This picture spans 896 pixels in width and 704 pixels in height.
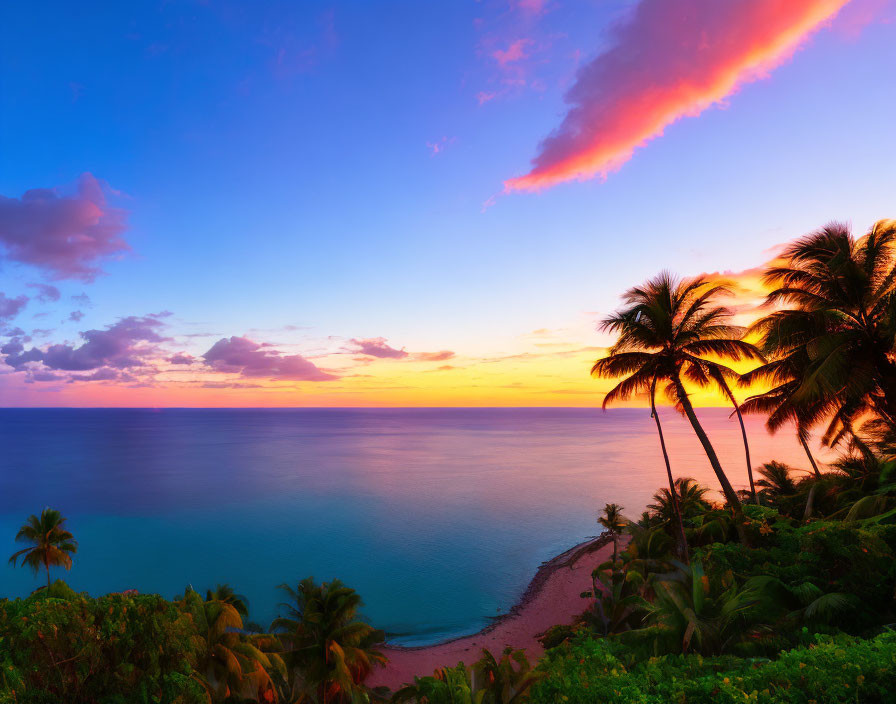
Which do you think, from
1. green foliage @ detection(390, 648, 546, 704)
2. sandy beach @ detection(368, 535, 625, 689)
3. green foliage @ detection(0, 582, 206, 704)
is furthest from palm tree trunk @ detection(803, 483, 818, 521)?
green foliage @ detection(0, 582, 206, 704)

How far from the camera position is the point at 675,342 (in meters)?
19.9

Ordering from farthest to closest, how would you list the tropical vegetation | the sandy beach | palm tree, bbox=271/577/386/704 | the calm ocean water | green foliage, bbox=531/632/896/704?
the calm ocean water → the sandy beach → palm tree, bbox=271/577/386/704 → the tropical vegetation → green foliage, bbox=531/632/896/704

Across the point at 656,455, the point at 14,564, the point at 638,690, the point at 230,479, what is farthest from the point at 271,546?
the point at 656,455

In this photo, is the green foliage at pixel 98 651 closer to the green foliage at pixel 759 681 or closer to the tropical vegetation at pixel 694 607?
the tropical vegetation at pixel 694 607

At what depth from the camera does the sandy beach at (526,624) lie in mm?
25641

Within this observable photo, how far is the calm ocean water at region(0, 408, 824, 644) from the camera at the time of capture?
129 ft

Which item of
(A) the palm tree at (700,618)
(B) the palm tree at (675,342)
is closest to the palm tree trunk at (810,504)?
(B) the palm tree at (675,342)

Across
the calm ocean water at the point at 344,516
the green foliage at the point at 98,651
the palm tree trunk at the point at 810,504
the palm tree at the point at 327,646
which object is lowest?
the calm ocean water at the point at 344,516

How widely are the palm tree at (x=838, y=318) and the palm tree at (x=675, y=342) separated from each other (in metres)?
1.84

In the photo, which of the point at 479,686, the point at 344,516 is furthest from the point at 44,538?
the point at 344,516

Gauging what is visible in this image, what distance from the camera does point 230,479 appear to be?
275 ft

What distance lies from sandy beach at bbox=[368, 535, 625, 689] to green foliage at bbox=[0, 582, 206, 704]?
17775 mm

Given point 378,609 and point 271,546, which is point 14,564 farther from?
point 378,609

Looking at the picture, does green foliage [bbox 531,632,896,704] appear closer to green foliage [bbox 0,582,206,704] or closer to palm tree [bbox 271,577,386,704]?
green foliage [bbox 0,582,206,704]
